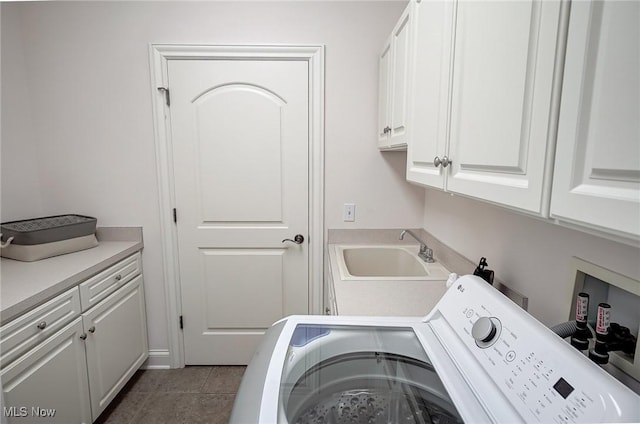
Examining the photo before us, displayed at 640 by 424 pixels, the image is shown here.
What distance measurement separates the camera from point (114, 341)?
1.88 m

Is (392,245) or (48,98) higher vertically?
(48,98)

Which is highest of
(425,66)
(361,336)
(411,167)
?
(425,66)

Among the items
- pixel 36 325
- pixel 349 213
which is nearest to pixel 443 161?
pixel 349 213

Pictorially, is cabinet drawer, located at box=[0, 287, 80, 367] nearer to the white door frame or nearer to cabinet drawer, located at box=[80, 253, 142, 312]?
cabinet drawer, located at box=[80, 253, 142, 312]

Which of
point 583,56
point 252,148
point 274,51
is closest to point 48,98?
point 252,148

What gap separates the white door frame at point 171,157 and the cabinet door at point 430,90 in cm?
83

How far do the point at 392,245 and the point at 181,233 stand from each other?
57.4 inches

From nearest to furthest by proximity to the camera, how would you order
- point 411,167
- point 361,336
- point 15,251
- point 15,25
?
1. point 361,336
2. point 411,167
3. point 15,251
4. point 15,25

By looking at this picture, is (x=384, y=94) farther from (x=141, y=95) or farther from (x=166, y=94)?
(x=141, y=95)

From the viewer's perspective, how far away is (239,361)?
2.29 m

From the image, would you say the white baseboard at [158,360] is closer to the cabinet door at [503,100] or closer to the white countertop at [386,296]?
the white countertop at [386,296]

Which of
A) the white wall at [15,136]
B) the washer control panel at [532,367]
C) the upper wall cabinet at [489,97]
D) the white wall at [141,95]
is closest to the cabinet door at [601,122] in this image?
the upper wall cabinet at [489,97]

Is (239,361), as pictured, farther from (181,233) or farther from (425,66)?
(425,66)

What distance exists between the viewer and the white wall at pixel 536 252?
76 centimetres
